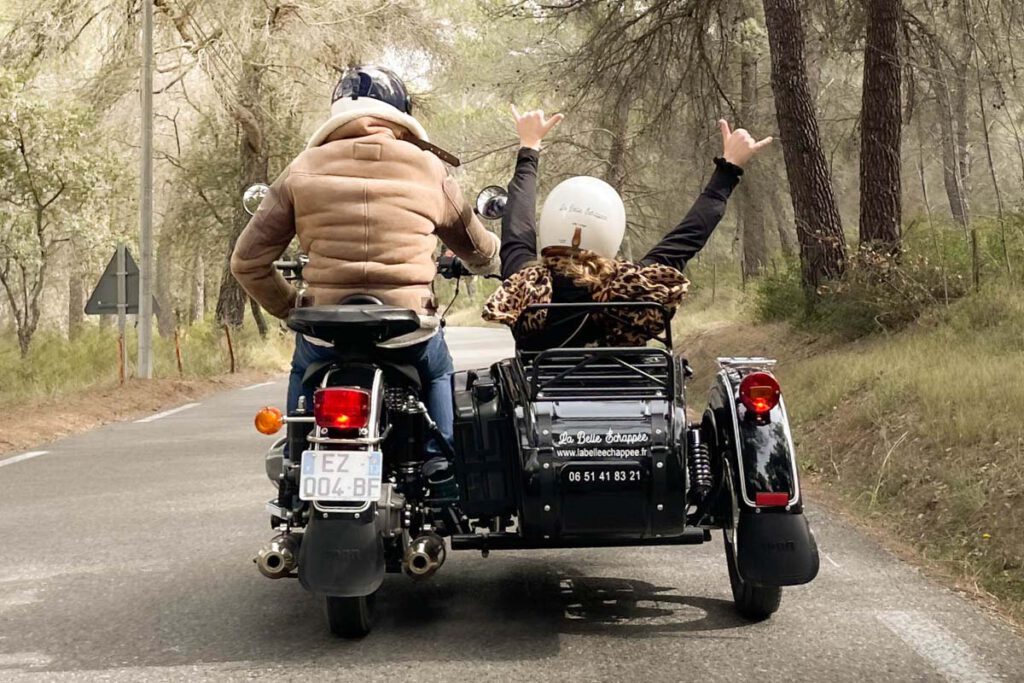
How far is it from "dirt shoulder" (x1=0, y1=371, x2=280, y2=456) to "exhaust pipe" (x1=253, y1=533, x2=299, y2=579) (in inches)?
302

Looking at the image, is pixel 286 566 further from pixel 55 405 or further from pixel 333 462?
pixel 55 405

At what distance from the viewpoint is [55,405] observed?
1514cm

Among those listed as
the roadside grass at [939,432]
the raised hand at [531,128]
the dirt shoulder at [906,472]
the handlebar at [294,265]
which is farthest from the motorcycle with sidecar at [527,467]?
the roadside grass at [939,432]

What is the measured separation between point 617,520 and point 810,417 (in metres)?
6.30

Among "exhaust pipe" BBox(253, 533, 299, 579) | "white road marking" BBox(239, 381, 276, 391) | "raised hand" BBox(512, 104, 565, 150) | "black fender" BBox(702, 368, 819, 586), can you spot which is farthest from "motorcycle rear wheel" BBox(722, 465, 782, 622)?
"white road marking" BBox(239, 381, 276, 391)

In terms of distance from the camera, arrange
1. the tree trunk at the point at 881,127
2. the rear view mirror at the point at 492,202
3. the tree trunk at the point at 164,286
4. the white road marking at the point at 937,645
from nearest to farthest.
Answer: the white road marking at the point at 937,645
the rear view mirror at the point at 492,202
the tree trunk at the point at 881,127
the tree trunk at the point at 164,286

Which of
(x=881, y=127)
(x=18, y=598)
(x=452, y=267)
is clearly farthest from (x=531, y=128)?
(x=881, y=127)

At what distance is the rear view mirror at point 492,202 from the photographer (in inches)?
216

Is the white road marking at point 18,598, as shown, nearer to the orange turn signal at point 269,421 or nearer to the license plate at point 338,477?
the orange turn signal at point 269,421

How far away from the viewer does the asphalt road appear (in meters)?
4.34

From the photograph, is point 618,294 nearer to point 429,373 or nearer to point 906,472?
point 429,373

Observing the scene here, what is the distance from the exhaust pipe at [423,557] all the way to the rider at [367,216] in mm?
549

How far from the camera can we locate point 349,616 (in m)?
4.63

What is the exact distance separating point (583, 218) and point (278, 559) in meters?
1.77
